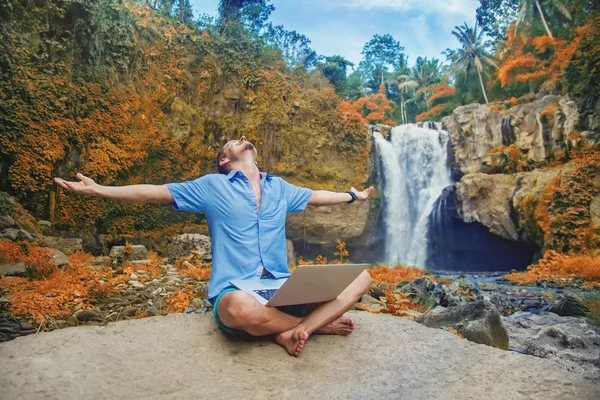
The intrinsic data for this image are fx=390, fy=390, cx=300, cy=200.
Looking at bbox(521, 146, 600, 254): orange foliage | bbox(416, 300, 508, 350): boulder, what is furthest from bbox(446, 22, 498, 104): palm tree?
bbox(416, 300, 508, 350): boulder

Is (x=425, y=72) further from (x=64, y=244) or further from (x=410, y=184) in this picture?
(x=64, y=244)

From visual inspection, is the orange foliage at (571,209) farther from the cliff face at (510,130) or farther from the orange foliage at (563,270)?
the cliff face at (510,130)

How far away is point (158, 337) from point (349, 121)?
12.3m

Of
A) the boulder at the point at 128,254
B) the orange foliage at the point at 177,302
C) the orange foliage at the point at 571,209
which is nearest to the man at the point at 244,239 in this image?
the orange foliage at the point at 177,302

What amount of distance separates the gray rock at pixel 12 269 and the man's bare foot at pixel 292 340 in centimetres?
450

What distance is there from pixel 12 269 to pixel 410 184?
13192 millimetres

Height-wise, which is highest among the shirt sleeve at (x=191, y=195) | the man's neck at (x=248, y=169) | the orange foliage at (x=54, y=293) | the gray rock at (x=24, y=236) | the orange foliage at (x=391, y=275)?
the man's neck at (x=248, y=169)

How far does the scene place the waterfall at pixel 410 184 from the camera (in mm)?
14844

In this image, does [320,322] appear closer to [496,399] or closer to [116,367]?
[496,399]

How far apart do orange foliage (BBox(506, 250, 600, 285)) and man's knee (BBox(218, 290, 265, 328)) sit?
31.1ft

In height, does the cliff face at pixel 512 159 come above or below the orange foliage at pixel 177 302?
above

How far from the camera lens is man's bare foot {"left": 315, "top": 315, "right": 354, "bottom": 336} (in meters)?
2.44

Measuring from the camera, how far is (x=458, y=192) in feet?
48.6

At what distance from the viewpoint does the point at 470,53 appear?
25578mm
